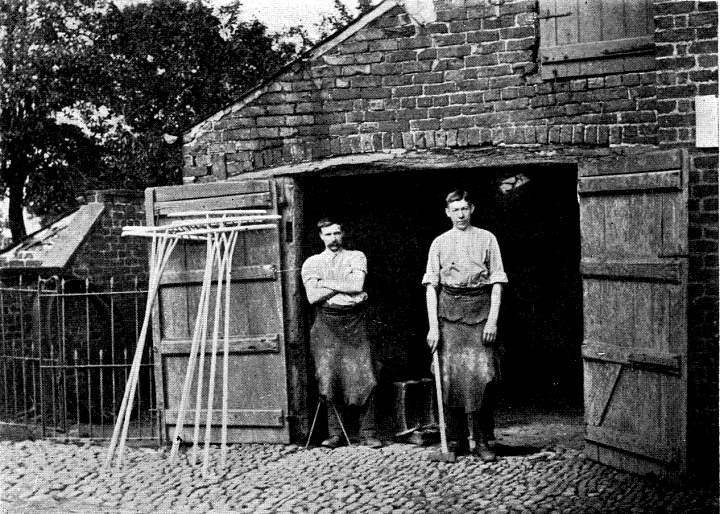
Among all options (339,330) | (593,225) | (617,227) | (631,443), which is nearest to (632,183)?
(617,227)

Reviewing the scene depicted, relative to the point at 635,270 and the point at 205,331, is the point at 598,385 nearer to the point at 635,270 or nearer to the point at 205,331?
the point at 635,270

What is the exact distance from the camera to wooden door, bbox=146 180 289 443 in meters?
7.29

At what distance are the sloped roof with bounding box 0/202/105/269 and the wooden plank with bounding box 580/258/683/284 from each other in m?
6.17

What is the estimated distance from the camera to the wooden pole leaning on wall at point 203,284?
6668 mm

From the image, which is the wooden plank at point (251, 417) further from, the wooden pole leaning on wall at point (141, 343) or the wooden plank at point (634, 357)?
the wooden plank at point (634, 357)

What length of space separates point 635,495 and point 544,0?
3.90 metres

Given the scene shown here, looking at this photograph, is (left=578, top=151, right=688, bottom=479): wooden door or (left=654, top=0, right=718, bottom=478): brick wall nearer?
(left=578, top=151, right=688, bottom=479): wooden door

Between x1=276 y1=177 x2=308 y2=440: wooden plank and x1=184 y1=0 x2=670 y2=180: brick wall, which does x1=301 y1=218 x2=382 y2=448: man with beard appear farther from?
x1=184 y1=0 x2=670 y2=180: brick wall

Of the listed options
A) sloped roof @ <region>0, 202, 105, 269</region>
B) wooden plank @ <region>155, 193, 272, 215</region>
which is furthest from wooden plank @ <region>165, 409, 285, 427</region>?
sloped roof @ <region>0, 202, 105, 269</region>

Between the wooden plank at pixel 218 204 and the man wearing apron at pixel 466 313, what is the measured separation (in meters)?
1.59

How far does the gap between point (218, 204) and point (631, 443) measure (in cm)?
387

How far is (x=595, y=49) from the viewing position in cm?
677

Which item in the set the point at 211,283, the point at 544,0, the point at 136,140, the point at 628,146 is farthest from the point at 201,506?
the point at 136,140

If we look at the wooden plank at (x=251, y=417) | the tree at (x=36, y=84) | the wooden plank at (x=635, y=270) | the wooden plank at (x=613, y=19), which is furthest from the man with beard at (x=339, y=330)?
the tree at (x=36, y=84)
